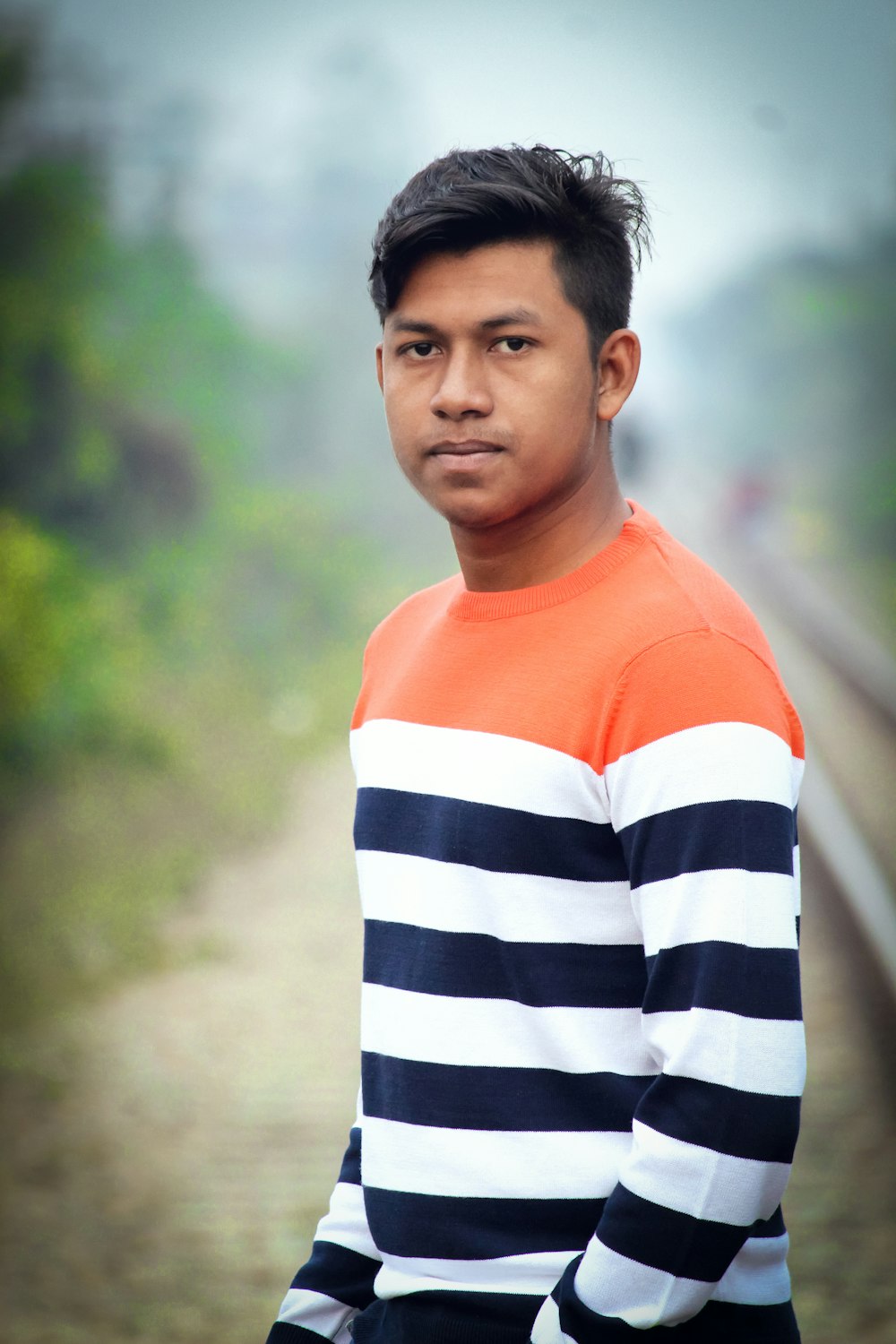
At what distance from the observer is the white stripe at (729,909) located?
1.16 metres

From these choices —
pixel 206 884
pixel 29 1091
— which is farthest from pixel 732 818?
pixel 206 884

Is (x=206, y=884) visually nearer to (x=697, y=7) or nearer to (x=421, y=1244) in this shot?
(x=421, y=1244)

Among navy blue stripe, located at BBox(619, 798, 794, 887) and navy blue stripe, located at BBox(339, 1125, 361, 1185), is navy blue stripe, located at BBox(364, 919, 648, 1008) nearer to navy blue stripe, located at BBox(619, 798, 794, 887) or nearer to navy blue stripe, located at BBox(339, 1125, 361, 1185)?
navy blue stripe, located at BBox(619, 798, 794, 887)

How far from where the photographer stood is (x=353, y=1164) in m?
1.61

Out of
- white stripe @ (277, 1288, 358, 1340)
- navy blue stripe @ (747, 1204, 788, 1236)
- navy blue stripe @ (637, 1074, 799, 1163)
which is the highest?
navy blue stripe @ (637, 1074, 799, 1163)

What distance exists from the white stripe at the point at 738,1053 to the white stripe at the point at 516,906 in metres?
0.15

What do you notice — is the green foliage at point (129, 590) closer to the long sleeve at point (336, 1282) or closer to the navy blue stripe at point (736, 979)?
the long sleeve at point (336, 1282)

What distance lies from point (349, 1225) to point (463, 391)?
103cm

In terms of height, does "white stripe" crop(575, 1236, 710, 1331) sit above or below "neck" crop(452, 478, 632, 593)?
below

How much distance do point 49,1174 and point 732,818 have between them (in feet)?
13.3

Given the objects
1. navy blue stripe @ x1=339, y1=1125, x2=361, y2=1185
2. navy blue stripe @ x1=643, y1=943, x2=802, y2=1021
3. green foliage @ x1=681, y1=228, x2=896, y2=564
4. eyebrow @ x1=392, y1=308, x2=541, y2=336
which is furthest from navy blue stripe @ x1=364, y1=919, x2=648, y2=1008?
green foliage @ x1=681, y1=228, x2=896, y2=564

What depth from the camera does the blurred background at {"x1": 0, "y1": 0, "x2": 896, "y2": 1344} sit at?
14.5 ft

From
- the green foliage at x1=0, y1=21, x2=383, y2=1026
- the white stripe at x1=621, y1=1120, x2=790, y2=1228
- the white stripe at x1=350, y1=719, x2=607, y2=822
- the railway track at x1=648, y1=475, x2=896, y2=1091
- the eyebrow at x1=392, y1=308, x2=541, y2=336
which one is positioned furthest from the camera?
the green foliage at x1=0, y1=21, x2=383, y2=1026

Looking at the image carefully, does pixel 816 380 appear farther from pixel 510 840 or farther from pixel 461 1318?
pixel 461 1318
